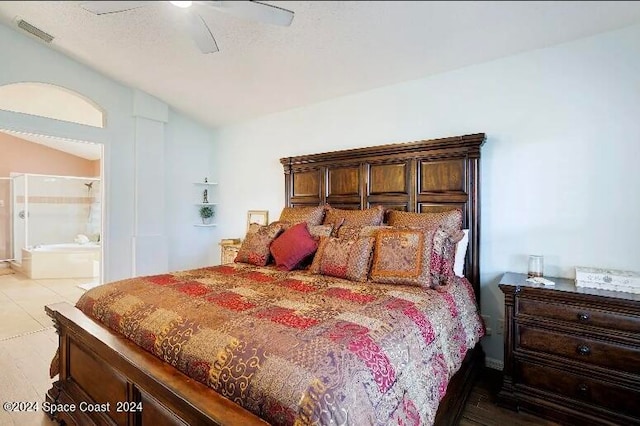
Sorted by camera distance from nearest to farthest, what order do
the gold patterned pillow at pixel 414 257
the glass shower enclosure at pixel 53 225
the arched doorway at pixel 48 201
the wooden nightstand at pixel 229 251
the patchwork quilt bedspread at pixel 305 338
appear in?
the patchwork quilt bedspread at pixel 305 338, the gold patterned pillow at pixel 414 257, the wooden nightstand at pixel 229 251, the glass shower enclosure at pixel 53 225, the arched doorway at pixel 48 201

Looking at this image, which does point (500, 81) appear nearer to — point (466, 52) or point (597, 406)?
point (466, 52)

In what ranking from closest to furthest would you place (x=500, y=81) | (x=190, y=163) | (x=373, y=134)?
(x=500, y=81)
(x=373, y=134)
(x=190, y=163)

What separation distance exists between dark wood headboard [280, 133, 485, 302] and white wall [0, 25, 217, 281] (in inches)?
73.3

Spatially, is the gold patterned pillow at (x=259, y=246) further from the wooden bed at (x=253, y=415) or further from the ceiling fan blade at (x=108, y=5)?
the ceiling fan blade at (x=108, y=5)

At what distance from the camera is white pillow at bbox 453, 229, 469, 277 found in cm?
245

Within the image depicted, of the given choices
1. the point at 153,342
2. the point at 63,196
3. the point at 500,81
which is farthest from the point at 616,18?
the point at 63,196

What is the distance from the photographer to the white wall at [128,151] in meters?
3.34

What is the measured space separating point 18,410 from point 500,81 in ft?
13.4

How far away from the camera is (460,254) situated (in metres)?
2.47

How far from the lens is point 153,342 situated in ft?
4.77

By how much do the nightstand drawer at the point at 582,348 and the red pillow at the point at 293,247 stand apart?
1551mm

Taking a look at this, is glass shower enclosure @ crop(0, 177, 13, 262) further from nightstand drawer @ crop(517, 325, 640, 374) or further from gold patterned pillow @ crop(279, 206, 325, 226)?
nightstand drawer @ crop(517, 325, 640, 374)

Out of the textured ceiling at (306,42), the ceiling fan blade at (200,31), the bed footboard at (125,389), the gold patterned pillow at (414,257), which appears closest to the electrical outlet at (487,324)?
the bed footboard at (125,389)

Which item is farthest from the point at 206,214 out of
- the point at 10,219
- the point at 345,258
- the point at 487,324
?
the point at 10,219
